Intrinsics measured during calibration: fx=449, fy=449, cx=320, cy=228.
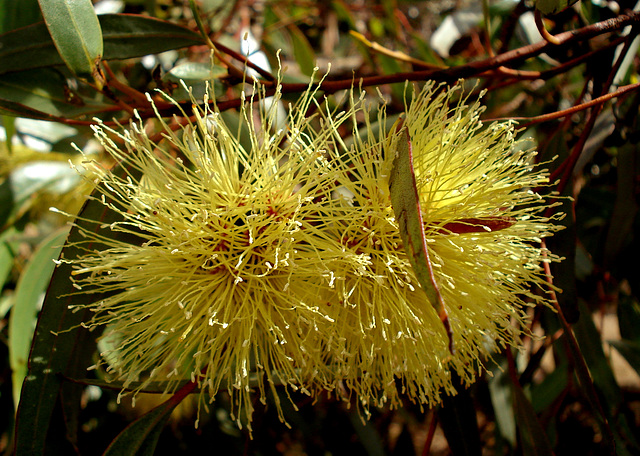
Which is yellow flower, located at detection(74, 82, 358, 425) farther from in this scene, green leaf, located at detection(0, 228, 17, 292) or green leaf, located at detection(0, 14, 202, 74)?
green leaf, located at detection(0, 228, 17, 292)

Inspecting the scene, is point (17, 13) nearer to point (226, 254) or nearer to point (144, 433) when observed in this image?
point (226, 254)

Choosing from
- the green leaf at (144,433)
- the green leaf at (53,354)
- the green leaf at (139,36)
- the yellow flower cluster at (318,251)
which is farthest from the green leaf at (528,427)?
the green leaf at (139,36)

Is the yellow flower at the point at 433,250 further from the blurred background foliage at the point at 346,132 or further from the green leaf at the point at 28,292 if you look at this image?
the green leaf at the point at 28,292

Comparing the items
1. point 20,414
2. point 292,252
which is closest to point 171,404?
point 20,414

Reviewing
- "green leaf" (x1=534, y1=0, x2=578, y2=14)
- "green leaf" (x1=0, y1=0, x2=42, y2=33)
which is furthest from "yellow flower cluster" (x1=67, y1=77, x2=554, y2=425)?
"green leaf" (x1=0, y1=0, x2=42, y2=33)

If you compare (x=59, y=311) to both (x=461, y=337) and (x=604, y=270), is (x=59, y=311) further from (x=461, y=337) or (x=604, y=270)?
(x=604, y=270)

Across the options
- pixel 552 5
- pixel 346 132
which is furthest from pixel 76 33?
pixel 346 132
